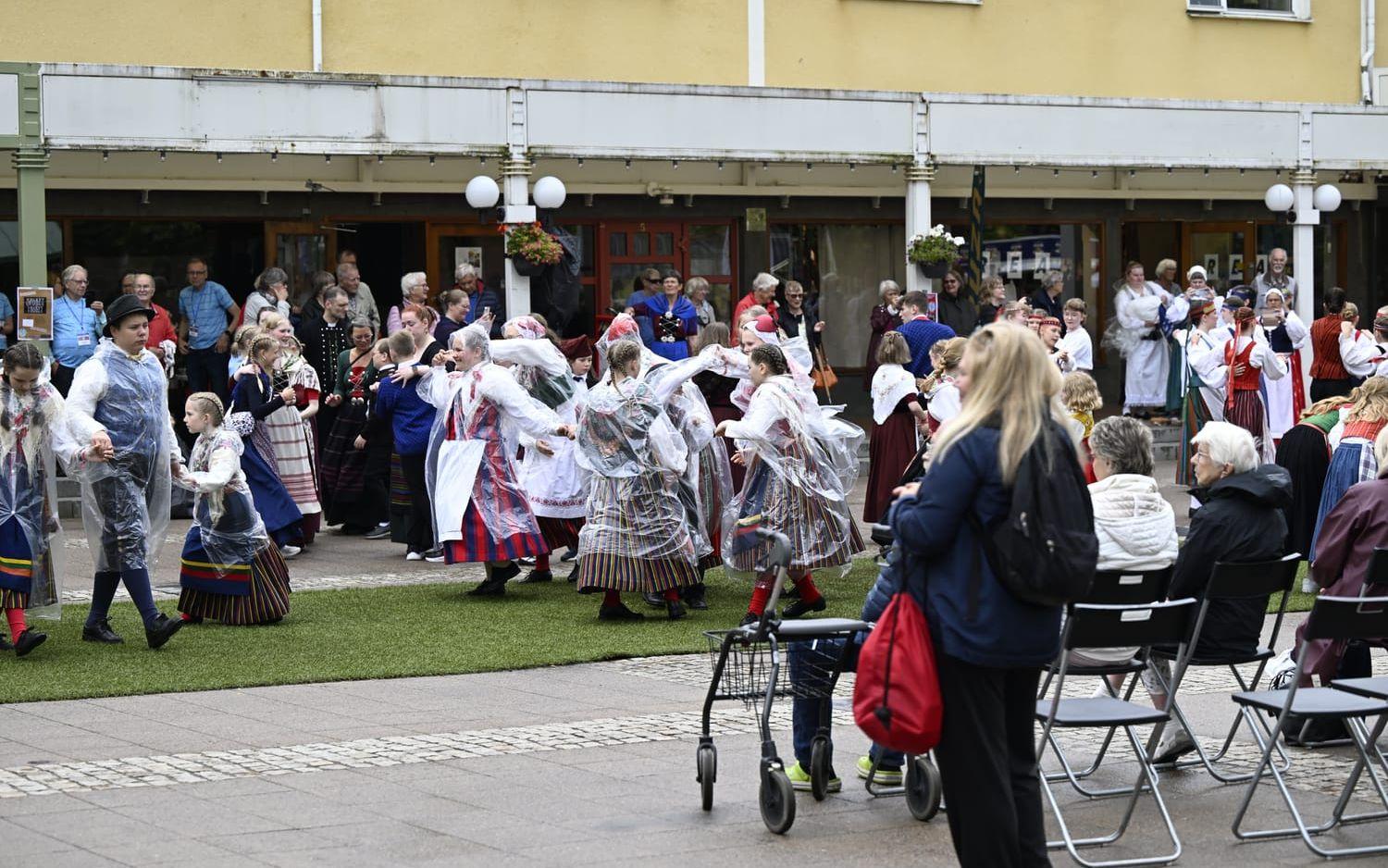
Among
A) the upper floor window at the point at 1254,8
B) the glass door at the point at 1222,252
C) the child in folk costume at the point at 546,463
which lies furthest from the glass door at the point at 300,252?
the glass door at the point at 1222,252

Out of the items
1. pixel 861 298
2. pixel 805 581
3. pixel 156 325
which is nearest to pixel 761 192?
pixel 861 298

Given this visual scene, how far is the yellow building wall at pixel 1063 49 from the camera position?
2150 cm

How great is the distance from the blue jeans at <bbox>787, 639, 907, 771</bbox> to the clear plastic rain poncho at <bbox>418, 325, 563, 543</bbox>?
5090 millimetres

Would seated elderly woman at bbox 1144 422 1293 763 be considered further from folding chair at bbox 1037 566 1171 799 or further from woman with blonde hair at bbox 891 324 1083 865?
woman with blonde hair at bbox 891 324 1083 865

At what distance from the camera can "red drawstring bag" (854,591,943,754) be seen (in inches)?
201

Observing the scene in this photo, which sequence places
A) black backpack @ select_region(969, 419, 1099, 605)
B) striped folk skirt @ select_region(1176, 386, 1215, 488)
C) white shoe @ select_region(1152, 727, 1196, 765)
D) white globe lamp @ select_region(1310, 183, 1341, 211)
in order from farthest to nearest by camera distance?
white globe lamp @ select_region(1310, 183, 1341, 211) → striped folk skirt @ select_region(1176, 386, 1215, 488) → white shoe @ select_region(1152, 727, 1196, 765) → black backpack @ select_region(969, 419, 1099, 605)

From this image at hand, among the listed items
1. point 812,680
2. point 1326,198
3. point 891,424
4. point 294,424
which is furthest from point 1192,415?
point 812,680

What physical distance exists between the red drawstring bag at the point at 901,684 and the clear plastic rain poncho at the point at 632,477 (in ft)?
19.3

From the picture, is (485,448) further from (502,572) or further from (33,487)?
(33,487)

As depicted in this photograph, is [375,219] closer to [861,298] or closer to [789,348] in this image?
[861,298]

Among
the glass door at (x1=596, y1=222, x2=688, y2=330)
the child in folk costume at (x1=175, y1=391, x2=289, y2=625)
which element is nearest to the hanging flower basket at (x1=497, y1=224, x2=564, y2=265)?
the glass door at (x1=596, y1=222, x2=688, y2=330)

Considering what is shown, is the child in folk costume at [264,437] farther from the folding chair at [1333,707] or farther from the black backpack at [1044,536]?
the black backpack at [1044,536]

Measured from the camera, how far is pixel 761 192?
73.3ft

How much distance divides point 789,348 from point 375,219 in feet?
27.5
